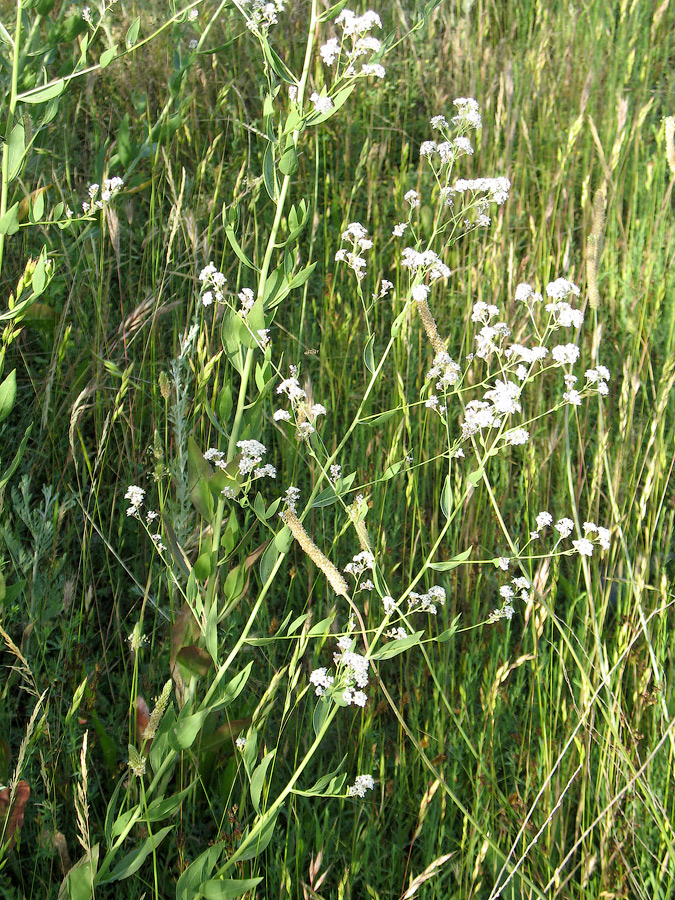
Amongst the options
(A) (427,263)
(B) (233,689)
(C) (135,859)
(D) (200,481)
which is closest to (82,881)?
(C) (135,859)

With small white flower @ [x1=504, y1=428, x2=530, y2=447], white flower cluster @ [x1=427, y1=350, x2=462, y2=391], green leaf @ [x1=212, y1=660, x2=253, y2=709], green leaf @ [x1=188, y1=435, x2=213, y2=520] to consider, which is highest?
white flower cluster @ [x1=427, y1=350, x2=462, y2=391]

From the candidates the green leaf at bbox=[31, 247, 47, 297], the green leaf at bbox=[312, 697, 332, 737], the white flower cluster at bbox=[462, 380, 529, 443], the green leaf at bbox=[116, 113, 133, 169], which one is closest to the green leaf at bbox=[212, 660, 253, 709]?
the green leaf at bbox=[312, 697, 332, 737]

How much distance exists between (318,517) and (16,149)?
977 millimetres

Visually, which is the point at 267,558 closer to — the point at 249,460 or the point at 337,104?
the point at 249,460

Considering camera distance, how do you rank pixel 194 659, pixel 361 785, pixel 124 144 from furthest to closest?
pixel 124 144 → pixel 194 659 → pixel 361 785

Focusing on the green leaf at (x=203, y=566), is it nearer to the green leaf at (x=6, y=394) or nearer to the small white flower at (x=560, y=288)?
the green leaf at (x=6, y=394)

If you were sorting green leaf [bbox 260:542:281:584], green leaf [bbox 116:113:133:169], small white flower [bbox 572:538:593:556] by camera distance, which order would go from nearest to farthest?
green leaf [bbox 260:542:281:584] < small white flower [bbox 572:538:593:556] < green leaf [bbox 116:113:133:169]

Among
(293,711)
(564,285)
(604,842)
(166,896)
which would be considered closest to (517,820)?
(604,842)

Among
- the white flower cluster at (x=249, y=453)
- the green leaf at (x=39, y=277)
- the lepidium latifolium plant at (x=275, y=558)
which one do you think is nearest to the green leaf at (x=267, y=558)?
the lepidium latifolium plant at (x=275, y=558)

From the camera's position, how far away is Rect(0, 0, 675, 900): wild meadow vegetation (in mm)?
1113

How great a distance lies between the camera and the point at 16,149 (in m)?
1.11

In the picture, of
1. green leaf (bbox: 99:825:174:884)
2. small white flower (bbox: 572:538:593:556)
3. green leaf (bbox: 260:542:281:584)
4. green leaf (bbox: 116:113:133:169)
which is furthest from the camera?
green leaf (bbox: 116:113:133:169)

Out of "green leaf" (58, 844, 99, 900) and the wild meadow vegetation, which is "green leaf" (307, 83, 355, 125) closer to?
the wild meadow vegetation

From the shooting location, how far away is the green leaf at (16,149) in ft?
3.63
